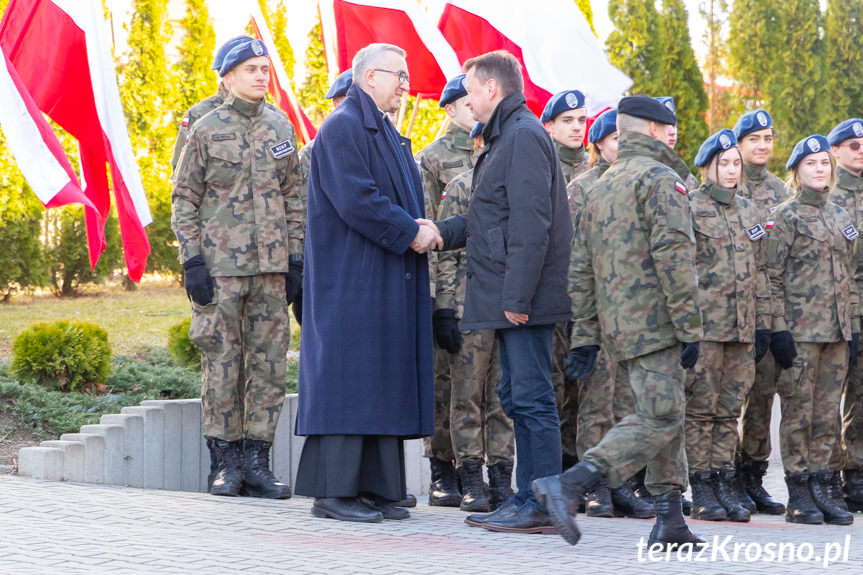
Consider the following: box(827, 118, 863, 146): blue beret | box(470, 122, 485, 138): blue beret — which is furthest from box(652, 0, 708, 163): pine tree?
box(470, 122, 485, 138): blue beret

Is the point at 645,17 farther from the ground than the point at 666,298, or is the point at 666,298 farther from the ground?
the point at 645,17

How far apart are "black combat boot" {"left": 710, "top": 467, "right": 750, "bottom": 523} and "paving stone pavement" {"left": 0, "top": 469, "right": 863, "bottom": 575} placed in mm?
418

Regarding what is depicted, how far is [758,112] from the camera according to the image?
7812 millimetres

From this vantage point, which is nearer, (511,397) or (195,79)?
(511,397)

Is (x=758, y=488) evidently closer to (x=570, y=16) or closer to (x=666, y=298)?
(x=666, y=298)

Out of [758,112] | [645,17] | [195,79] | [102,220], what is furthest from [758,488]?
[645,17]

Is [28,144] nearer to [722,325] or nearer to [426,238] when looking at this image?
[426,238]

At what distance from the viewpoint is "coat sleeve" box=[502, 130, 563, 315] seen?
18.0 ft

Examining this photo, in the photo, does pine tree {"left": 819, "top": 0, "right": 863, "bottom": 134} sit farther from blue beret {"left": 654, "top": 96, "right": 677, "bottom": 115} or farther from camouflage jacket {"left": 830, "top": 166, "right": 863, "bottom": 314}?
blue beret {"left": 654, "top": 96, "right": 677, "bottom": 115}

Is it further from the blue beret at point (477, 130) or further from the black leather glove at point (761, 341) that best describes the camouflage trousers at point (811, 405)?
the blue beret at point (477, 130)

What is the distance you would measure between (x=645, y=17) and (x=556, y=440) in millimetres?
17980

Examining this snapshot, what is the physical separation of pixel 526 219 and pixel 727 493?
2.43m

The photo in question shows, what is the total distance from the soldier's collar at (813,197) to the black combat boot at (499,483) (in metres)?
2.46

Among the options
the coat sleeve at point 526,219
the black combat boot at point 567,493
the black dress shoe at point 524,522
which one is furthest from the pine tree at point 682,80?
the black combat boot at point 567,493
